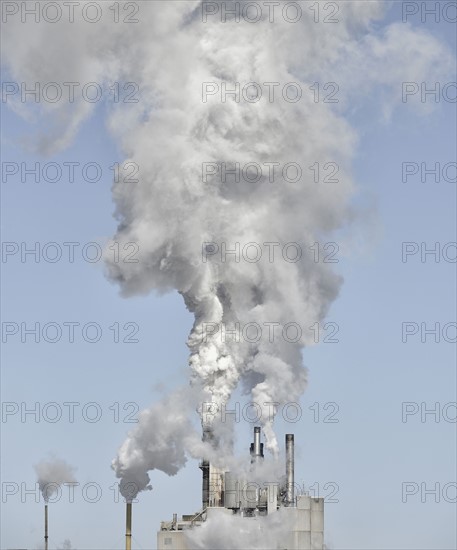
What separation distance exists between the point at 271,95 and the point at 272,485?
32.4 metres

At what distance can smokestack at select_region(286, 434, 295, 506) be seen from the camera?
13200cm

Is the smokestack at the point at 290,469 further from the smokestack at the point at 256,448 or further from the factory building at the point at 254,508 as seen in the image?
the smokestack at the point at 256,448

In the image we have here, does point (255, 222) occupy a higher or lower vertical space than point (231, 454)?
higher

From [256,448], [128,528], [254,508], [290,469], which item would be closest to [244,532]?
[254,508]

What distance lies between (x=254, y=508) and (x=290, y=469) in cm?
444

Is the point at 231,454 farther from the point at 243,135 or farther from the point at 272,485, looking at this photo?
the point at 243,135

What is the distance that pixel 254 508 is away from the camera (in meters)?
133

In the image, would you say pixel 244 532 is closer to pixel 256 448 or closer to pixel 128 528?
pixel 256 448

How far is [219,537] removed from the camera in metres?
130

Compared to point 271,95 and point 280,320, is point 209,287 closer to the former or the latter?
point 280,320

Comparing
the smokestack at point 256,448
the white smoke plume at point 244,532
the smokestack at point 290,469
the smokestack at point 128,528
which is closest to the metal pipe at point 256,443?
the smokestack at point 256,448

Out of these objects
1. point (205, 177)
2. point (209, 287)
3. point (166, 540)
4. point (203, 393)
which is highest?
point (205, 177)

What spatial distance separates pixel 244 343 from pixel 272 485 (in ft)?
40.2

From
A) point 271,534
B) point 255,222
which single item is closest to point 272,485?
point 271,534
